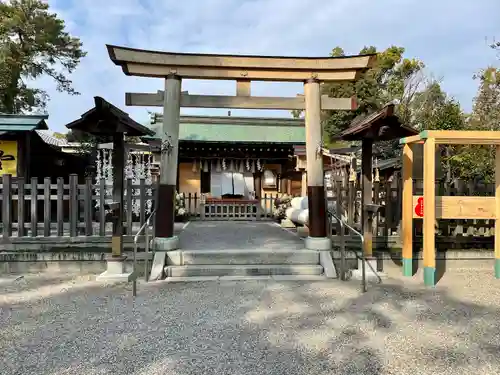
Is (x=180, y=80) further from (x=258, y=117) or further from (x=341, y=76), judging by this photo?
(x=258, y=117)

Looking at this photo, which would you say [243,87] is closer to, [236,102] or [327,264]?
[236,102]

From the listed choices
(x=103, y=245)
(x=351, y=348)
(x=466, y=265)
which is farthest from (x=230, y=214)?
(x=351, y=348)

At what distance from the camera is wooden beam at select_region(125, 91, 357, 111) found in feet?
21.3

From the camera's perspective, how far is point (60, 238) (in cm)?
640

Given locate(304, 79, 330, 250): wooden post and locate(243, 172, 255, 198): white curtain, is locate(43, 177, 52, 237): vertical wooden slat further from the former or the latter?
locate(243, 172, 255, 198): white curtain

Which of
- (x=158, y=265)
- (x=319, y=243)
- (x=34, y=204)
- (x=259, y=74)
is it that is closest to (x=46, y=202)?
A: (x=34, y=204)

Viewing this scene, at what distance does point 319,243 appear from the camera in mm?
6289

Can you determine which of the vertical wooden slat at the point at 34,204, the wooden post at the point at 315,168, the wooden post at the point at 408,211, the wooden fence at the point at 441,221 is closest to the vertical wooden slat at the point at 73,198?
→ the vertical wooden slat at the point at 34,204

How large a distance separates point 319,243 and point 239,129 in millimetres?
10513

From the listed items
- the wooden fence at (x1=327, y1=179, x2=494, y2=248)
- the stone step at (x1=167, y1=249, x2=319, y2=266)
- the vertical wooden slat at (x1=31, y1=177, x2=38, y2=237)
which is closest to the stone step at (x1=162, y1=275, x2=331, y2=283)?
the stone step at (x1=167, y1=249, x2=319, y2=266)

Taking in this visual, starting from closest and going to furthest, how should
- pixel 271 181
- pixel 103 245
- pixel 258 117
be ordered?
pixel 103 245, pixel 271 181, pixel 258 117

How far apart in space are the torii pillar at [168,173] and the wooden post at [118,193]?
1.91 ft

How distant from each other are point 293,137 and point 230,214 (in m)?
4.50

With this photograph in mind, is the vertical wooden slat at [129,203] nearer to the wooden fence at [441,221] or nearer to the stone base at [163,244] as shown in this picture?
the stone base at [163,244]
